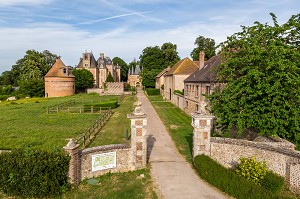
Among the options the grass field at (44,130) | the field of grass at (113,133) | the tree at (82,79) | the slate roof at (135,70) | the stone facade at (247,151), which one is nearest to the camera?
the stone facade at (247,151)

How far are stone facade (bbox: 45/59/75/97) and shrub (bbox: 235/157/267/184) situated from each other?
51.6 meters

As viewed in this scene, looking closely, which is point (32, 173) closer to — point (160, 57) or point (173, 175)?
point (173, 175)

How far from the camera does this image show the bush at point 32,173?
854 centimetres

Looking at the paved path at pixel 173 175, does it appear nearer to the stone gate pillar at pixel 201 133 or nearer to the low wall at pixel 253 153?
the stone gate pillar at pixel 201 133

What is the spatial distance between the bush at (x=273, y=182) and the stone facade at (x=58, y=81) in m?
52.4

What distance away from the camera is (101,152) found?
10312 millimetres

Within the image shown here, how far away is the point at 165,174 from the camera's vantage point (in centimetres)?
1056

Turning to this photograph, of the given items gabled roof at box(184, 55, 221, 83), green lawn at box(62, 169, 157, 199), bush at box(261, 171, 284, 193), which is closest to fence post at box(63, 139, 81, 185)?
green lawn at box(62, 169, 157, 199)

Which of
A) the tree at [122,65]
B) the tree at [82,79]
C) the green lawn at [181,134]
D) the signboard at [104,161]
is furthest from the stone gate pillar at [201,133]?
the tree at [122,65]

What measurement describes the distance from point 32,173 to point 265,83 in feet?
36.3

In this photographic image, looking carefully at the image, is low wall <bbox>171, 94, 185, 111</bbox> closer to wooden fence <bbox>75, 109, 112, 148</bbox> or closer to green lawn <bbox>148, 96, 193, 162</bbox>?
green lawn <bbox>148, 96, 193, 162</bbox>

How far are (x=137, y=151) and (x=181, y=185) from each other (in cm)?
273

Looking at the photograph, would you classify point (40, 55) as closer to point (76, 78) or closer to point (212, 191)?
point (76, 78)

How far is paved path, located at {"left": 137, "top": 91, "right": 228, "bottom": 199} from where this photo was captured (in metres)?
8.82
